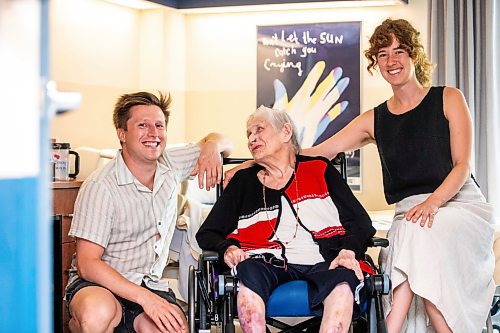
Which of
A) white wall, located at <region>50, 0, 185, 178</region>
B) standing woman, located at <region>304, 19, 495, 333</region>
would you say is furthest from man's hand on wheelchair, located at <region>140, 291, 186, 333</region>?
white wall, located at <region>50, 0, 185, 178</region>

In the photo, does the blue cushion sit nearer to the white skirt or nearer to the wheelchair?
the wheelchair

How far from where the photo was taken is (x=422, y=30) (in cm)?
546

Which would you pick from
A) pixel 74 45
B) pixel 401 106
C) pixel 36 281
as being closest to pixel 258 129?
pixel 401 106

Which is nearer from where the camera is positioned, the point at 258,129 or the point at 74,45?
the point at 258,129

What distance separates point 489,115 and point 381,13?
3.47 feet

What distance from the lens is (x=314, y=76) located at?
5.73 metres

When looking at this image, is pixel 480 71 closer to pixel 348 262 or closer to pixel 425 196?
pixel 425 196

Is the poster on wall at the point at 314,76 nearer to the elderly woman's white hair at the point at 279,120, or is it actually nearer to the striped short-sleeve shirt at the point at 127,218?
the elderly woman's white hair at the point at 279,120

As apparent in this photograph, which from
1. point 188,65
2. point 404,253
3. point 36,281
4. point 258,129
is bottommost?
point 404,253

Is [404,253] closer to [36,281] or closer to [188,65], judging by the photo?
[36,281]

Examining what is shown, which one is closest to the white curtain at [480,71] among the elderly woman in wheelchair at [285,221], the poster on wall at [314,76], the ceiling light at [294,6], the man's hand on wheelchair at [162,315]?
the ceiling light at [294,6]

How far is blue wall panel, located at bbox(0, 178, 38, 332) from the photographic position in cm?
83

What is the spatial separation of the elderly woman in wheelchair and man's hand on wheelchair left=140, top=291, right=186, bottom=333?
0.26 meters

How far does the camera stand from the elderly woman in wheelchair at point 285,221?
2998 mm
